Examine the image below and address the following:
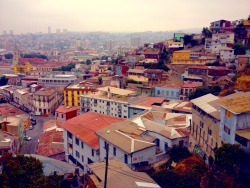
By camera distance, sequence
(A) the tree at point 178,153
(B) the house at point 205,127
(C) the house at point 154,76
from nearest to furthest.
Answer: (B) the house at point 205,127, (A) the tree at point 178,153, (C) the house at point 154,76

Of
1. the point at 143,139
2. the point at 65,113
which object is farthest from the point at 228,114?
the point at 65,113

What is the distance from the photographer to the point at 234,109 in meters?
15.7

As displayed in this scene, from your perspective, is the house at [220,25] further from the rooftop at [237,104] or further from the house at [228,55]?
the rooftop at [237,104]

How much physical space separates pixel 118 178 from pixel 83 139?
30.8 ft

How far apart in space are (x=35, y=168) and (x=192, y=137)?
39.3 feet

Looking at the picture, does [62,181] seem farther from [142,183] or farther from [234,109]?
[234,109]

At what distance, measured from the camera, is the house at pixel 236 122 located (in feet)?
50.4

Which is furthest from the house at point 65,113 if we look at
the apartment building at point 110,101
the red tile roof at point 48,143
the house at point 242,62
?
the house at point 242,62

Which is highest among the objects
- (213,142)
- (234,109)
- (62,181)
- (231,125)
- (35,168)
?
(234,109)

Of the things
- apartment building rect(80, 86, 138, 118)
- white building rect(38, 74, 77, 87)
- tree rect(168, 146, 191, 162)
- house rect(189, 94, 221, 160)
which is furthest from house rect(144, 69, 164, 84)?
tree rect(168, 146, 191, 162)

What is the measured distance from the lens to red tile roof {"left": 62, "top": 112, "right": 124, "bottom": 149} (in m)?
23.7

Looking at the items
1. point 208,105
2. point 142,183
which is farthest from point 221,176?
point 208,105

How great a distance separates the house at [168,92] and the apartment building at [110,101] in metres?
4.73

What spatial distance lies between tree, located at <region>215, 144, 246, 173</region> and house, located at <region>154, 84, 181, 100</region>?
76.3 ft
